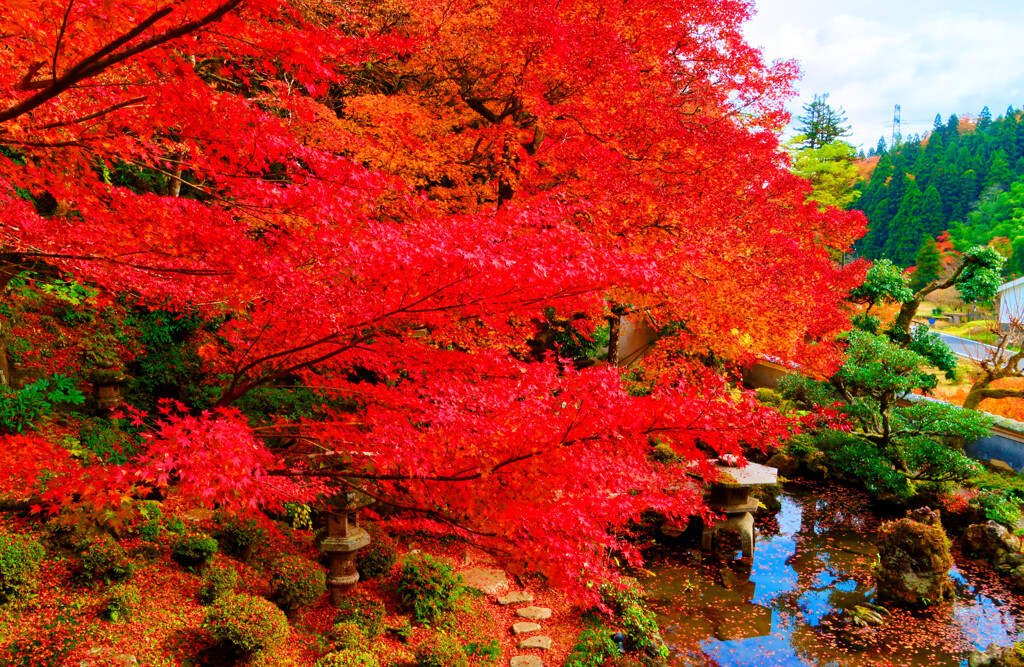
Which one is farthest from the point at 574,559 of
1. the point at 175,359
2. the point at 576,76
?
the point at 175,359

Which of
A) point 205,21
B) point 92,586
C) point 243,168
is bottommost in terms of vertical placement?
point 92,586

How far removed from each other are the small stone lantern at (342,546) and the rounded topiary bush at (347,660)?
126cm

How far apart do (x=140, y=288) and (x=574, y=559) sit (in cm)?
469

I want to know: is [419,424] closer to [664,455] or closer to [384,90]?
[664,455]

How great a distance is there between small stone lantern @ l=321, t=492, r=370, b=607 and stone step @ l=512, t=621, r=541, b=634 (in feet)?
6.74

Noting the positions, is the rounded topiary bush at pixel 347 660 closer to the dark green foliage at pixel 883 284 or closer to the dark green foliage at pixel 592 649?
the dark green foliage at pixel 592 649

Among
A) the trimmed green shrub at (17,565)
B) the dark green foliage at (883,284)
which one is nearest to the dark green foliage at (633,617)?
the trimmed green shrub at (17,565)

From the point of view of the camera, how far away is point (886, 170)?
4819 cm

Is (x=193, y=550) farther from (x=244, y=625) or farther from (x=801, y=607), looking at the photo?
(x=801, y=607)

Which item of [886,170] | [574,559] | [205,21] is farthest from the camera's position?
[886,170]

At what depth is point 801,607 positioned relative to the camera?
8.78 metres

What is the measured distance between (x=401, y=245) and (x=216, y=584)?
4.38 meters

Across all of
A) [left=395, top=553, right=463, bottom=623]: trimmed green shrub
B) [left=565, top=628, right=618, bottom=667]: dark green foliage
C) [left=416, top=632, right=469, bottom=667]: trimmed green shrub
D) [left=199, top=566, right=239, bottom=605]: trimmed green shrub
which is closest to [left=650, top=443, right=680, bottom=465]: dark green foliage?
[left=565, top=628, right=618, bottom=667]: dark green foliage

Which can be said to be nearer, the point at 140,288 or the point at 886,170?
the point at 140,288
